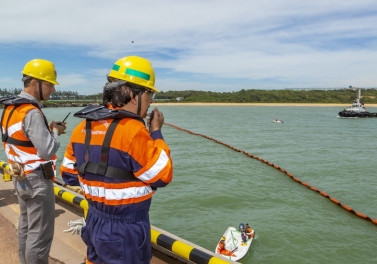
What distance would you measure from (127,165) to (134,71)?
0.62 meters

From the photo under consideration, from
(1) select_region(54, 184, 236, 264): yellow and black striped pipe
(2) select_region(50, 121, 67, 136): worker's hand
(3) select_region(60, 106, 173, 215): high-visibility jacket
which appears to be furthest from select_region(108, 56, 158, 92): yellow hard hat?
(1) select_region(54, 184, 236, 264): yellow and black striped pipe

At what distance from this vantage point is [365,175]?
17859 mm

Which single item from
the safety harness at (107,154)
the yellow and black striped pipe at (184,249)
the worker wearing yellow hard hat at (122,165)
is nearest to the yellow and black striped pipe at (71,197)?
the yellow and black striped pipe at (184,249)

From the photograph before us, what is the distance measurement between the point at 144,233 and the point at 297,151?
25.2m

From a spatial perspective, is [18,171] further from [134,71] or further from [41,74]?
[134,71]

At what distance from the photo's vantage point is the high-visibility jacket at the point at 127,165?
202cm

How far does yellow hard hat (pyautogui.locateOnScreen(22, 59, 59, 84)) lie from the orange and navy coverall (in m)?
1.59

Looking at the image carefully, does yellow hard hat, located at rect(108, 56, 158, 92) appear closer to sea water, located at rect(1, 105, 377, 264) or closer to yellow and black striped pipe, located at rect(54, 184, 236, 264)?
yellow and black striped pipe, located at rect(54, 184, 236, 264)

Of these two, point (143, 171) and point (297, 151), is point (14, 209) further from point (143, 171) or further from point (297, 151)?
point (297, 151)

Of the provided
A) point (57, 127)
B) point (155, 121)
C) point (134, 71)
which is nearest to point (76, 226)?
point (57, 127)

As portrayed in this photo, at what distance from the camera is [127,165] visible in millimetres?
2051

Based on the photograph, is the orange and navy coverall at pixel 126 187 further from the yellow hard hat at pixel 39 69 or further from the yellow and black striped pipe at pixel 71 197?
the yellow and black striped pipe at pixel 71 197

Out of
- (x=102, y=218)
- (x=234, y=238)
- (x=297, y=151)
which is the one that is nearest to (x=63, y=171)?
(x=102, y=218)

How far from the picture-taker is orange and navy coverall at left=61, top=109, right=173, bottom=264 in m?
2.03
